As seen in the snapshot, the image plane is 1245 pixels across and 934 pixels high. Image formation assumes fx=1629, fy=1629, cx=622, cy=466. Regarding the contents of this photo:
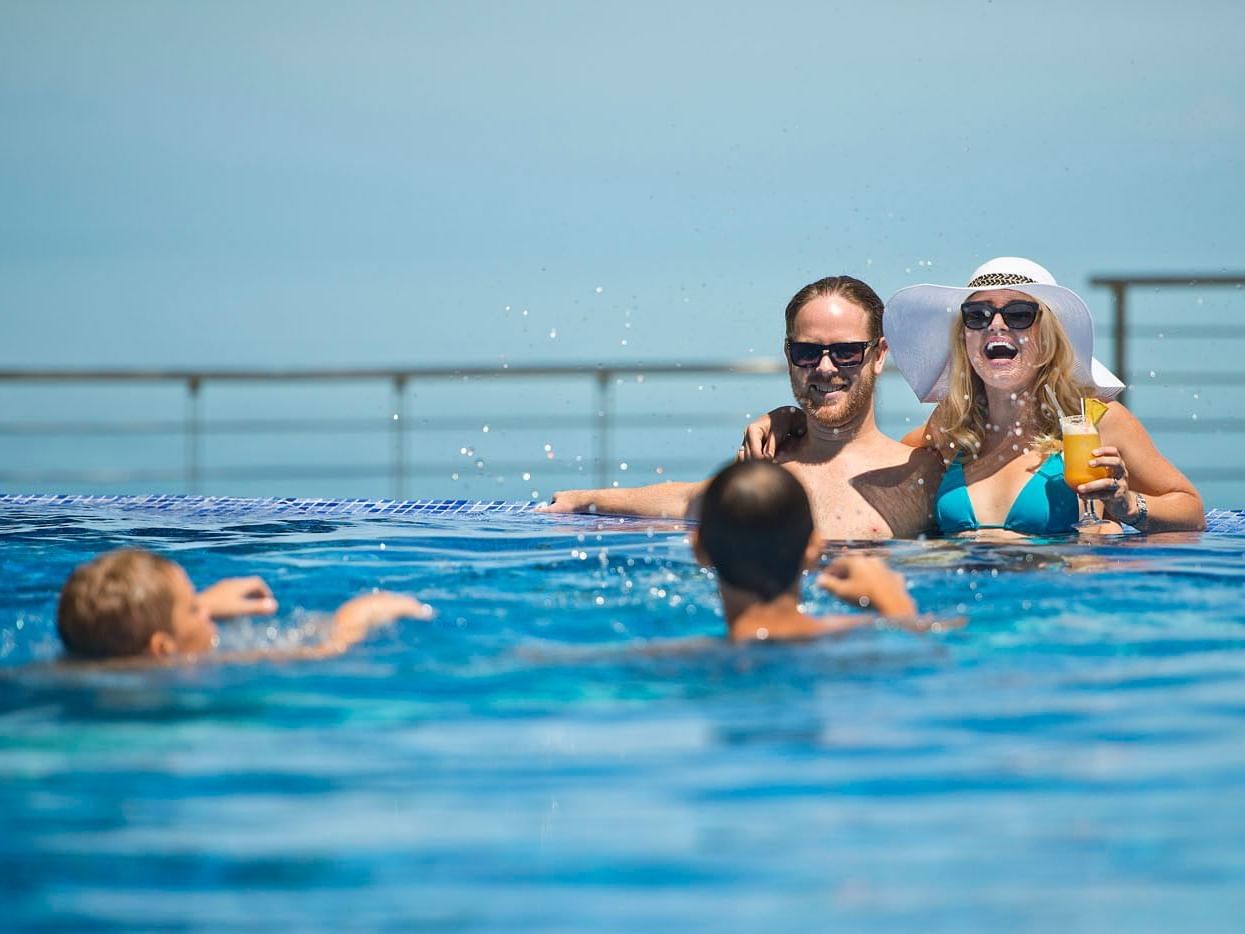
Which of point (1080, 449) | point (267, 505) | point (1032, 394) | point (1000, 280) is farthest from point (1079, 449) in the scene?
point (267, 505)

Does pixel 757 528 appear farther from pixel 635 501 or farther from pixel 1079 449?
pixel 635 501

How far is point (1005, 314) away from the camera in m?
4.64

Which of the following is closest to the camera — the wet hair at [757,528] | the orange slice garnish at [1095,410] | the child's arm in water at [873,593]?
the wet hair at [757,528]

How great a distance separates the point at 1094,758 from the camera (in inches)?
92.0

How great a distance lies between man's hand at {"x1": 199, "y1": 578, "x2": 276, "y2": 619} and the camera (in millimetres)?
3178

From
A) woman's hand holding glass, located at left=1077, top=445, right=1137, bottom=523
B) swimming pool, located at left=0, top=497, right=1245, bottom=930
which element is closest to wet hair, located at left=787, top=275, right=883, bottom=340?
woman's hand holding glass, located at left=1077, top=445, right=1137, bottom=523

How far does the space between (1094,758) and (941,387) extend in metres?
2.86

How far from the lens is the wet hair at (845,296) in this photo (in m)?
4.80

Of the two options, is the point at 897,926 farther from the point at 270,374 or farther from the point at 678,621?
the point at 270,374

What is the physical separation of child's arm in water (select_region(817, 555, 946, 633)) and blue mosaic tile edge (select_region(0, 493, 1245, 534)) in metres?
2.80

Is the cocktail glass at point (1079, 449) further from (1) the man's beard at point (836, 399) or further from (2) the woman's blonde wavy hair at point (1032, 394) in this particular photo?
(1) the man's beard at point (836, 399)

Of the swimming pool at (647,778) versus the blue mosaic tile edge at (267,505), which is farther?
the blue mosaic tile edge at (267,505)

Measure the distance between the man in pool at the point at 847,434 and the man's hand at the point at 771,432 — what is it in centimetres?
5

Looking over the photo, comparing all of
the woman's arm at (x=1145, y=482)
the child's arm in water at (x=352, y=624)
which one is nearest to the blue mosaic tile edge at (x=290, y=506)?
the woman's arm at (x=1145, y=482)
